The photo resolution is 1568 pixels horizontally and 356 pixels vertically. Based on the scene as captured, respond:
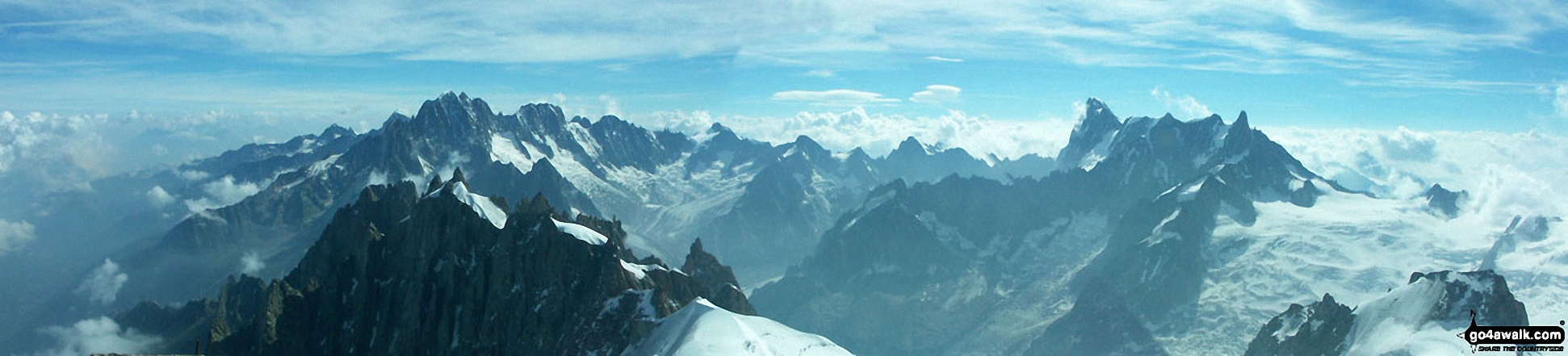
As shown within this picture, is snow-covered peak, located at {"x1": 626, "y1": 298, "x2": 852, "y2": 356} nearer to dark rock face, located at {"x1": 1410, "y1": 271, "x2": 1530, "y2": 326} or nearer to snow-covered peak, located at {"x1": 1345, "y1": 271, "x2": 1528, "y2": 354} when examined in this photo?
snow-covered peak, located at {"x1": 1345, "y1": 271, "x2": 1528, "y2": 354}

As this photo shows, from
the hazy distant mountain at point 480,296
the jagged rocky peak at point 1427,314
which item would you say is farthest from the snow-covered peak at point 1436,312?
the hazy distant mountain at point 480,296

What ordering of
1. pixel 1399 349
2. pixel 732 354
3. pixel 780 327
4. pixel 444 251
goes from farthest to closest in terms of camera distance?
1. pixel 444 251
2. pixel 1399 349
3. pixel 780 327
4. pixel 732 354

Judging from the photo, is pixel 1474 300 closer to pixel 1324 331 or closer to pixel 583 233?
pixel 1324 331

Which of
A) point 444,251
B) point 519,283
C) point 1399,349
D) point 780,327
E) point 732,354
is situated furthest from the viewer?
point 444,251

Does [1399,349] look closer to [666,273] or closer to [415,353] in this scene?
[666,273]

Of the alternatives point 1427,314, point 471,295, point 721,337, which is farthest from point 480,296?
point 1427,314

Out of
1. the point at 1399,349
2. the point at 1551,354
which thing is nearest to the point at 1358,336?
the point at 1399,349

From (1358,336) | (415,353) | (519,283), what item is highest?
(519,283)
